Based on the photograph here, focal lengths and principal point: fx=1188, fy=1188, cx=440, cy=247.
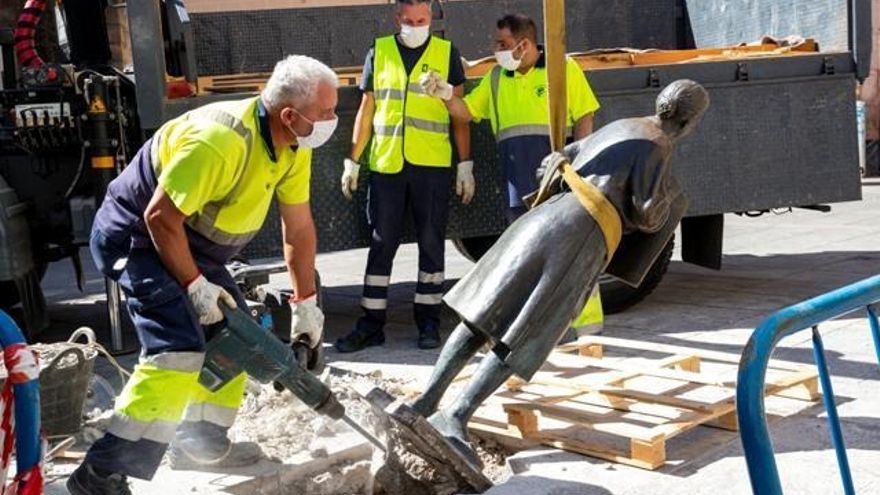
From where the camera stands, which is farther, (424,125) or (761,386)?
(424,125)

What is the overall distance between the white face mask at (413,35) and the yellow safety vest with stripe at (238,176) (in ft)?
8.17

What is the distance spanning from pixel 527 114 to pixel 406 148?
26.9 inches

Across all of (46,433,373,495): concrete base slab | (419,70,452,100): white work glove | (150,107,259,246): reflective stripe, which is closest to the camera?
(150,107,259,246): reflective stripe

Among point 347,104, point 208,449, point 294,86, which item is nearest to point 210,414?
point 208,449

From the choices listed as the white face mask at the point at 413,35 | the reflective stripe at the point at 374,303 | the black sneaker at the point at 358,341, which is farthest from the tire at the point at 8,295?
the white face mask at the point at 413,35

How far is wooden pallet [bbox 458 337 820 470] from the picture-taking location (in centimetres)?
455

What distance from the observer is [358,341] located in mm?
6574

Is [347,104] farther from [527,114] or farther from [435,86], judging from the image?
[527,114]

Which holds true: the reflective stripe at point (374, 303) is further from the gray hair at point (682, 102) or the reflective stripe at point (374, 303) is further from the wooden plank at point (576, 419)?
the gray hair at point (682, 102)

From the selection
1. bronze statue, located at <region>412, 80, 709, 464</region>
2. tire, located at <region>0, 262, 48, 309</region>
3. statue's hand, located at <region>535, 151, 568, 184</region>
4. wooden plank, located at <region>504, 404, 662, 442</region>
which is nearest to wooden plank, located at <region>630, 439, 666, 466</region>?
wooden plank, located at <region>504, 404, 662, 442</region>

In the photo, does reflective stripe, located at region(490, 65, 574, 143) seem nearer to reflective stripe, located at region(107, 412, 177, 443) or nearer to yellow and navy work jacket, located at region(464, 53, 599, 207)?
yellow and navy work jacket, located at region(464, 53, 599, 207)

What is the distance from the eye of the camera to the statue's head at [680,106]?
15.6ft

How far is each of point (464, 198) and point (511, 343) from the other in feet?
7.78

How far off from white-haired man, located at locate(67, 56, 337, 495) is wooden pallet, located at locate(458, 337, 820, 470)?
1328 mm
